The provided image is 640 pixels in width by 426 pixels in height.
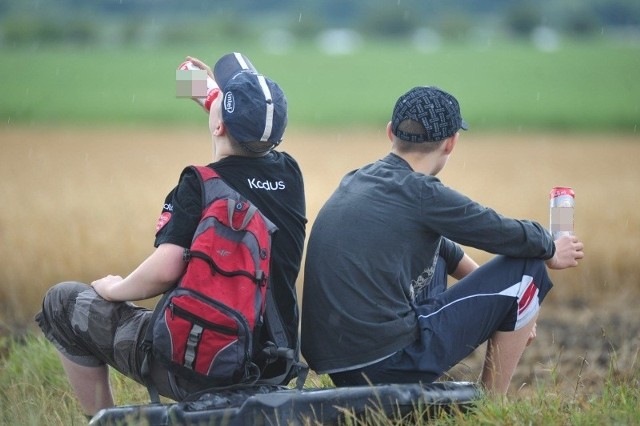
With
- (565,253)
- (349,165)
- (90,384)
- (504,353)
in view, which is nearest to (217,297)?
(90,384)

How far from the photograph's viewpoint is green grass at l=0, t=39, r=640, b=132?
31.1 meters

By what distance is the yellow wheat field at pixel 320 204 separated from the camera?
311 inches

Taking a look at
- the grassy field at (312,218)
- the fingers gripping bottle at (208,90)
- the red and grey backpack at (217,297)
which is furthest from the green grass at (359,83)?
the red and grey backpack at (217,297)

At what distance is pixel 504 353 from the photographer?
432 centimetres

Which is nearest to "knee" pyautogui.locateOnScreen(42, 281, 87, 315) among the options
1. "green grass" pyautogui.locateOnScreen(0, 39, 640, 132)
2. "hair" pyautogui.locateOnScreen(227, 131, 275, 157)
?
"hair" pyautogui.locateOnScreen(227, 131, 275, 157)

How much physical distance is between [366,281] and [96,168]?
12.3 m

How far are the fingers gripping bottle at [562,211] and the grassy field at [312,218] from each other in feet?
1.48

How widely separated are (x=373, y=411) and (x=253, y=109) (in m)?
1.20

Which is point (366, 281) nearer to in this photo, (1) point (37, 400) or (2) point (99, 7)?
(1) point (37, 400)

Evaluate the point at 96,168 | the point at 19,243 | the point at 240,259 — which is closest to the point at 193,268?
the point at 240,259

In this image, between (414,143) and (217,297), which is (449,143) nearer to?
(414,143)

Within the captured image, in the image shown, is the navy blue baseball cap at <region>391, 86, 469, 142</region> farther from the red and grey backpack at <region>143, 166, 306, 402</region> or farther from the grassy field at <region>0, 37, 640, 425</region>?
the grassy field at <region>0, 37, 640, 425</region>

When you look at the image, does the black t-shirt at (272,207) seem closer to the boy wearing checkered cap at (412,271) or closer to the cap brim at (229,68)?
the boy wearing checkered cap at (412,271)

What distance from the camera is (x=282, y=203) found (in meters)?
4.11
